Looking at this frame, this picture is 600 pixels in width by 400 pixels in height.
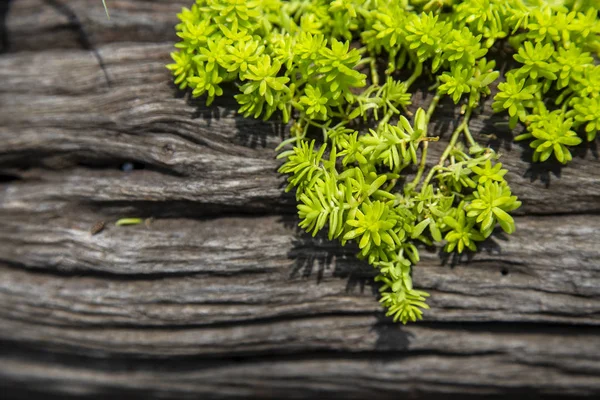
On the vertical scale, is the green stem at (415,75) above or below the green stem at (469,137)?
above

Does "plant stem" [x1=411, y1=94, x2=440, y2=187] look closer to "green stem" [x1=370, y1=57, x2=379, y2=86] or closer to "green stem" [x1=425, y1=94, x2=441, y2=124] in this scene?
"green stem" [x1=425, y1=94, x2=441, y2=124]

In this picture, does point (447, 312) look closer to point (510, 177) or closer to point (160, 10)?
point (510, 177)

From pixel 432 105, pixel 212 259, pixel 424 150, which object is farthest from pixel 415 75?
pixel 212 259

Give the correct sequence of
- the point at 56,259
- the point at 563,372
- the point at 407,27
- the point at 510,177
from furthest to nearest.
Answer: the point at 56,259 < the point at 563,372 < the point at 510,177 < the point at 407,27

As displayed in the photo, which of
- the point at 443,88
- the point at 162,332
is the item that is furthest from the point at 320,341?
the point at 443,88

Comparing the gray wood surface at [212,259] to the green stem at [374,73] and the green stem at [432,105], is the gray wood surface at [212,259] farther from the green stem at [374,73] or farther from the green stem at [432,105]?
the green stem at [374,73]

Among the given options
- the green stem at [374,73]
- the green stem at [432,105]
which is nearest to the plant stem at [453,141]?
the green stem at [432,105]
